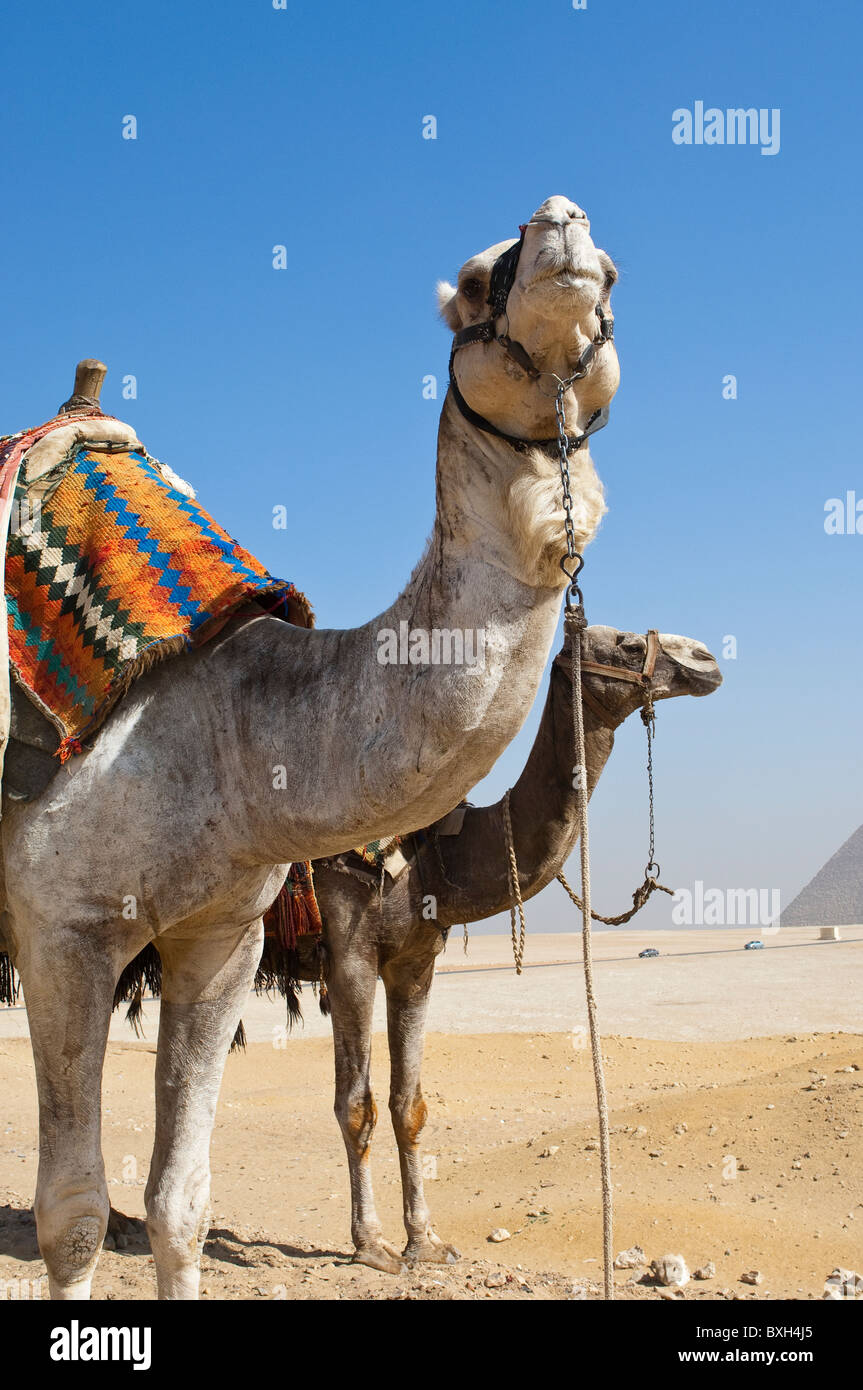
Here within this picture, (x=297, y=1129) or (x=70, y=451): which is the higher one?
(x=70, y=451)

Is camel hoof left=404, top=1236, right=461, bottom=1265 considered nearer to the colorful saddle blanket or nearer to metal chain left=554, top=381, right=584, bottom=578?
the colorful saddle blanket

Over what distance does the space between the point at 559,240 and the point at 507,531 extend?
722 mm

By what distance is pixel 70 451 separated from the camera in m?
4.43

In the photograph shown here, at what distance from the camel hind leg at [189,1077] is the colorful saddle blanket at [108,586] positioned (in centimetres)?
101

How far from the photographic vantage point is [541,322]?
3.11 m

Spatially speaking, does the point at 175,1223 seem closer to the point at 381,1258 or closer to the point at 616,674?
the point at 381,1258

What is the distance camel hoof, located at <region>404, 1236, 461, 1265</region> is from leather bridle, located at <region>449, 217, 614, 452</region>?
200 inches

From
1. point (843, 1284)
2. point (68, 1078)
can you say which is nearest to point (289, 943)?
point (843, 1284)

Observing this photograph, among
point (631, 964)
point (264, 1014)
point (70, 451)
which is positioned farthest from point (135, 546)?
point (631, 964)

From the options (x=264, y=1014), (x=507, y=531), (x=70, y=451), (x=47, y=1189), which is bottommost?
(x=264, y=1014)

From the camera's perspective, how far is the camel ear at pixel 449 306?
11.1 ft

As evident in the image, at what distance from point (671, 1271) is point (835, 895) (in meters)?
60.6

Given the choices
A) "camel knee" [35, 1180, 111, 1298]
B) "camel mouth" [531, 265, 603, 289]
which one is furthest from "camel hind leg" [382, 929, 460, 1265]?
"camel mouth" [531, 265, 603, 289]
